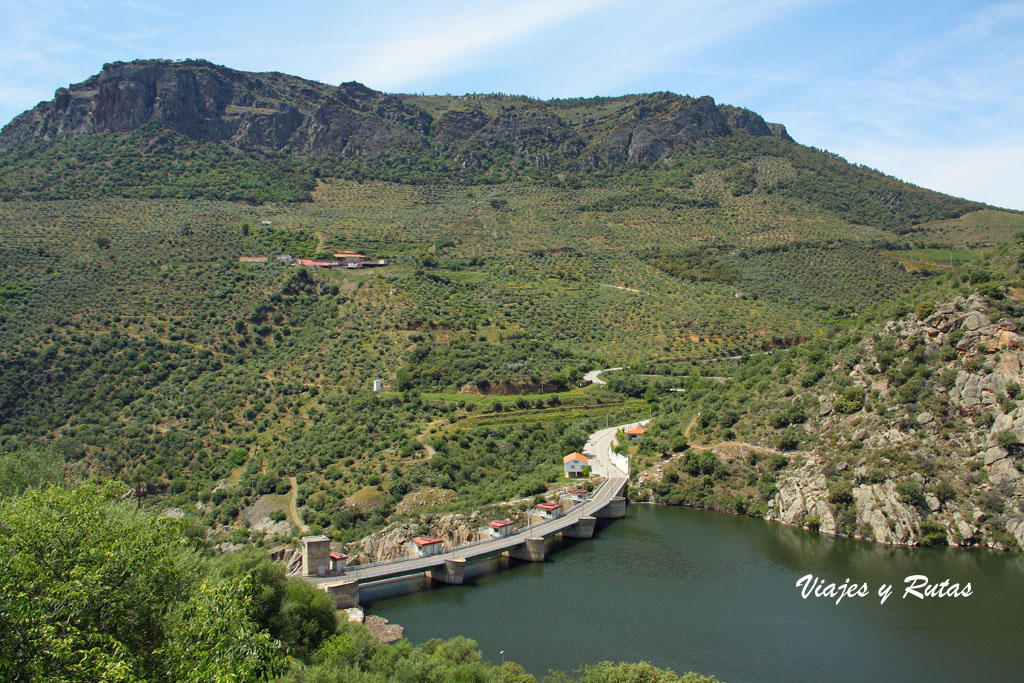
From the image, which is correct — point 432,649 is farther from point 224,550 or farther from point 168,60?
point 168,60

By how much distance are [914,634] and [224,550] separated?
102 ft

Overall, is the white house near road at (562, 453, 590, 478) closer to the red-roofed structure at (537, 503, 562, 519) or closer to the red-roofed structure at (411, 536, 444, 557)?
the red-roofed structure at (537, 503, 562, 519)

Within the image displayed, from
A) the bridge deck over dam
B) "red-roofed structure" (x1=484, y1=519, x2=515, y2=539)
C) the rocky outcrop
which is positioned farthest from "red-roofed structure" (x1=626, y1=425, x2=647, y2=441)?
the rocky outcrop

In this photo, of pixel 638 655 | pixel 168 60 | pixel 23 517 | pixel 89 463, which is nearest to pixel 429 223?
pixel 168 60

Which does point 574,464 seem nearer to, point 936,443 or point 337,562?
point 337,562

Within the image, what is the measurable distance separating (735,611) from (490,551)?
12317 millimetres

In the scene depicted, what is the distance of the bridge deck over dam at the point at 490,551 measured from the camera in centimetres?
3484

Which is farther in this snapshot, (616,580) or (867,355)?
(867,355)

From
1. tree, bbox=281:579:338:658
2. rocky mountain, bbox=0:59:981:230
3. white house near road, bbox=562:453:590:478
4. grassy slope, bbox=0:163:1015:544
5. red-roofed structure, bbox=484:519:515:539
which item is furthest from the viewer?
rocky mountain, bbox=0:59:981:230

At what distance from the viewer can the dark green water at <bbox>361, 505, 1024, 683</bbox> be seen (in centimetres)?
2802

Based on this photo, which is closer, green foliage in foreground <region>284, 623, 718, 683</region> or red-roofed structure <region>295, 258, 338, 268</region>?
green foliage in foreground <region>284, 623, 718, 683</region>

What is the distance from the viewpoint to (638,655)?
92.9ft

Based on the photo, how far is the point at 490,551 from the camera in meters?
39.5

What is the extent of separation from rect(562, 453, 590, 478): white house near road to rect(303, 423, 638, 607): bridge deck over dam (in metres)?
Answer: 1.73
